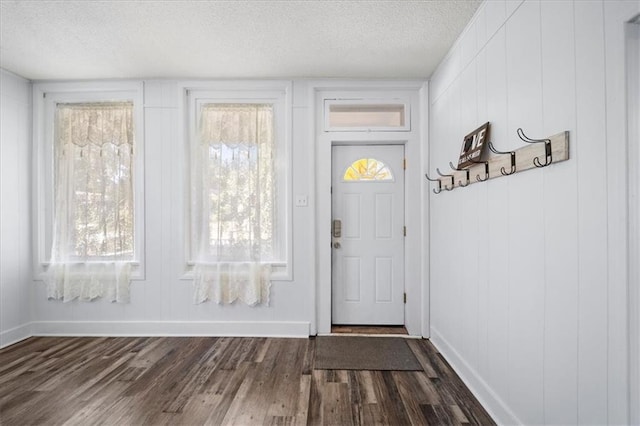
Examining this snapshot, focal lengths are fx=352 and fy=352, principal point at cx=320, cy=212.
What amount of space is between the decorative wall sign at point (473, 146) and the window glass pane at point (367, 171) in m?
1.26

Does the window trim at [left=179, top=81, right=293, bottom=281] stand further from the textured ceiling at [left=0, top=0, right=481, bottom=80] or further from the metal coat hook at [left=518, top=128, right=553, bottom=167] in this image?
the metal coat hook at [left=518, top=128, right=553, bottom=167]

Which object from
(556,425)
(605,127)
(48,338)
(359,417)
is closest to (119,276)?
(48,338)

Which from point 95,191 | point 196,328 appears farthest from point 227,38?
point 196,328

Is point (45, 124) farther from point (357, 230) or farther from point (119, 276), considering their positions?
point (357, 230)

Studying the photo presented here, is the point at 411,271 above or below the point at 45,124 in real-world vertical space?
below

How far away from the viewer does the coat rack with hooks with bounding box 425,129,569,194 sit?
4.91 ft

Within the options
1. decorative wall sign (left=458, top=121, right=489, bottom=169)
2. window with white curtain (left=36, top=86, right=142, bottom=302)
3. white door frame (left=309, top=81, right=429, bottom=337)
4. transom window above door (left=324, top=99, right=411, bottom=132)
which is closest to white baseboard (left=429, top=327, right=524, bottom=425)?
white door frame (left=309, top=81, right=429, bottom=337)

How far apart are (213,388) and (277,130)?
2422 mm

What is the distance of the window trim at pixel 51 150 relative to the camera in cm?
361

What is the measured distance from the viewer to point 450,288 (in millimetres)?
2930

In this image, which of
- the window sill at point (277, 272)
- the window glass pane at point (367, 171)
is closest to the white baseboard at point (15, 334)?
the window sill at point (277, 272)

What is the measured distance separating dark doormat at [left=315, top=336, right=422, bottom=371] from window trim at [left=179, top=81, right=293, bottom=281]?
782 mm

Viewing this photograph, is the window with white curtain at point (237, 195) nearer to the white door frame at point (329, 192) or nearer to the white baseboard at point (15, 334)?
the white door frame at point (329, 192)

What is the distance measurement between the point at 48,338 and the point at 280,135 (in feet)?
10.2
